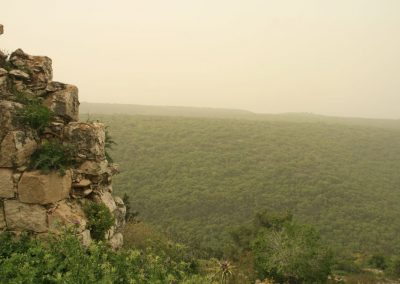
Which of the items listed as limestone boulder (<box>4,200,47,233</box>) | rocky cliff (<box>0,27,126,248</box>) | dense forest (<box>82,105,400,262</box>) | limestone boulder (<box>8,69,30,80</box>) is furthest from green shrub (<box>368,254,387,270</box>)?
limestone boulder (<box>8,69,30,80</box>)

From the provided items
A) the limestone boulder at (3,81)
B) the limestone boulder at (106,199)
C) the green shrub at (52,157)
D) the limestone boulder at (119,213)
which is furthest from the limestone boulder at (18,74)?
the limestone boulder at (119,213)

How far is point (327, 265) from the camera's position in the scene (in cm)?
2397

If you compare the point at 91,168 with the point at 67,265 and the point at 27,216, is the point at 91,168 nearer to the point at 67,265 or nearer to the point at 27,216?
the point at 27,216

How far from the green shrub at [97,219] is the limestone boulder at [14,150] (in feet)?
7.46

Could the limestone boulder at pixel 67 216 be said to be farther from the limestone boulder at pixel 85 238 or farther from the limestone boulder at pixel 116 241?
the limestone boulder at pixel 116 241

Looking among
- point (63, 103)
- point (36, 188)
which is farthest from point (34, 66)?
point (36, 188)

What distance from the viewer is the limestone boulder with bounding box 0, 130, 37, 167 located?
9859 mm

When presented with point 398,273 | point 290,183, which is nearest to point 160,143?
point 290,183

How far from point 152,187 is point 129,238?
51.5m

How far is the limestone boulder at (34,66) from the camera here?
11.3 metres

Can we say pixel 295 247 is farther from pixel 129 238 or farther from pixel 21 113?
pixel 21 113

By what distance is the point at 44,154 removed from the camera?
10094mm

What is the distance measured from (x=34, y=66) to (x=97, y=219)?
5097 millimetres

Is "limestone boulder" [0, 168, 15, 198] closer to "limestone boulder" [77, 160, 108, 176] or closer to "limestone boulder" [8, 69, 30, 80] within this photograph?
"limestone boulder" [77, 160, 108, 176]
